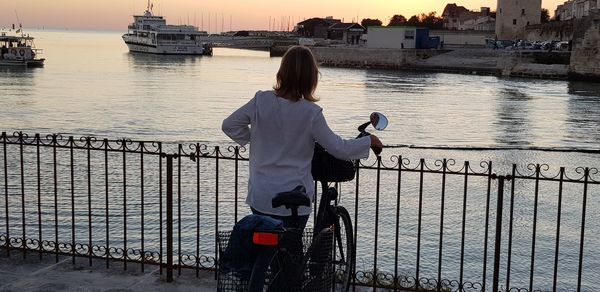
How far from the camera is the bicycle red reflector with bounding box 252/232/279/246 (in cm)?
366

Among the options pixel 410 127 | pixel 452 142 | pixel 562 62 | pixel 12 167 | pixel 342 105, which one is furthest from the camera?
pixel 562 62

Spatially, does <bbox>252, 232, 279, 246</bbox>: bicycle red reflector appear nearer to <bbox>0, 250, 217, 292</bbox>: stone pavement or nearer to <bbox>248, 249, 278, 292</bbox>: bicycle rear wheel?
<bbox>248, 249, 278, 292</bbox>: bicycle rear wheel

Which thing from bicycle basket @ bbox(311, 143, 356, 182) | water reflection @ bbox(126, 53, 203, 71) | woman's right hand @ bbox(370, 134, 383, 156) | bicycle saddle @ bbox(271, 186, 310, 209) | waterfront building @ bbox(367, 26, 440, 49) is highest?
waterfront building @ bbox(367, 26, 440, 49)

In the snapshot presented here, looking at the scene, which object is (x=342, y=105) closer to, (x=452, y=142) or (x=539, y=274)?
(x=452, y=142)

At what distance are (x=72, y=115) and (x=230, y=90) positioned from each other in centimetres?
1823

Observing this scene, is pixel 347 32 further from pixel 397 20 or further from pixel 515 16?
pixel 515 16

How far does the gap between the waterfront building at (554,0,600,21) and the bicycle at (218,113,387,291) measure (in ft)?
358

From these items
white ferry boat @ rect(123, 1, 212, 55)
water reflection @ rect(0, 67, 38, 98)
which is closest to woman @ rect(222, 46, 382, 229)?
water reflection @ rect(0, 67, 38, 98)

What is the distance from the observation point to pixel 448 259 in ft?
35.0

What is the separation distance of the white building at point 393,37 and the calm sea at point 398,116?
102ft

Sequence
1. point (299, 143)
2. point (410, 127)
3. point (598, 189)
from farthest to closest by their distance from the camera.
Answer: point (410, 127) < point (598, 189) < point (299, 143)

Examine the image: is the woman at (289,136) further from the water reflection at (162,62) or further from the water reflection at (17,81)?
the water reflection at (162,62)

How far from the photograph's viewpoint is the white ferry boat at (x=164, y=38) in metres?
111

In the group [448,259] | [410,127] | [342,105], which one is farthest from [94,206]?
[342,105]
